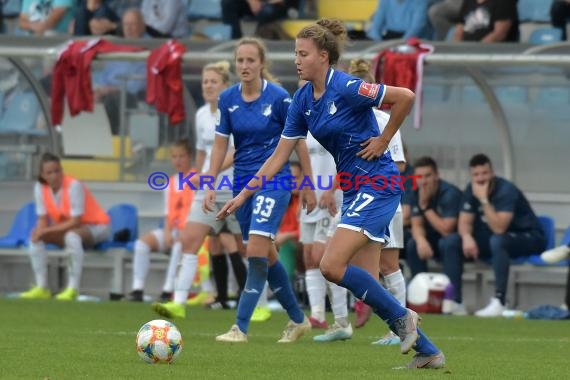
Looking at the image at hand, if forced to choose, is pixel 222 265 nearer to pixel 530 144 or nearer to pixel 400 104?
pixel 530 144

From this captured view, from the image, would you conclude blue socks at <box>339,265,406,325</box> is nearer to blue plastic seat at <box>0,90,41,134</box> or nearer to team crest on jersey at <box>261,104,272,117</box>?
team crest on jersey at <box>261,104,272,117</box>

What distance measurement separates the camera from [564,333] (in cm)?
1203

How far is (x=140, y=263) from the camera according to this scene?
15.7m

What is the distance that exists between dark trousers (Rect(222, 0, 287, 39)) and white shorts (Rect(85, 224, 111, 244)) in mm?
2759

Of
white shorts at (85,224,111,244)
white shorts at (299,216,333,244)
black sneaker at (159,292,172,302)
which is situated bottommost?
black sneaker at (159,292,172,302)

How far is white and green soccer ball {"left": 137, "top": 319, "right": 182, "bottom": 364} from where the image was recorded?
8.27 m

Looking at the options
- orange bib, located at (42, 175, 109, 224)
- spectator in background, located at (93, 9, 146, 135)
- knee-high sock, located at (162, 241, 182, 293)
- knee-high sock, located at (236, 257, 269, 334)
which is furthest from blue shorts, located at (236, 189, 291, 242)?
spectator in background, located at (93, 9, 146, 135)

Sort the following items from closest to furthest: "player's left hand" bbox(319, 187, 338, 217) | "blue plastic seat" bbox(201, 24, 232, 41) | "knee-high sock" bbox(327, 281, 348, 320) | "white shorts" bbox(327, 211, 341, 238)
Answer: "knee-high sock" bbox(327, 281, 348, 320), "player's left hand" bbox(319, 187, 338, 217), "white shorts" bbox(327, 211, 341, 238), "blue plastic seat" bbox(201, 24, 232, 41)

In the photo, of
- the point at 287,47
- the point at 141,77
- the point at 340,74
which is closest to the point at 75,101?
the point at 141,77

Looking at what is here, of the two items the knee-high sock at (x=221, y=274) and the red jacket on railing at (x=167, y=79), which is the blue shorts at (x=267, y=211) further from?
the red jacket on railing at (x=167, y=79)

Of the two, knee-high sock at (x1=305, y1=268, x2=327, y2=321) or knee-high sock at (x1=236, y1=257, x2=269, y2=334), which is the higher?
knee-high sock at (x1=236, y1=257, x2=269, y2=334)

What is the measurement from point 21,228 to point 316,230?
5.75 metres

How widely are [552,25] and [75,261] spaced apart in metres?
5.56

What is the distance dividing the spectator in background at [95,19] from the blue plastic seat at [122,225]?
2.31m
